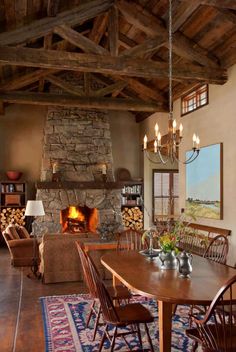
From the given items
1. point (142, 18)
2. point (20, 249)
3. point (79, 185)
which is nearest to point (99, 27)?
point (142, 18)

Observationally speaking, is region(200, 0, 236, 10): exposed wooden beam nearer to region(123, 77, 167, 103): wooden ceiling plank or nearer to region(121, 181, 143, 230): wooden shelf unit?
region(123, 77, 167, 103): wooden ceiling plank

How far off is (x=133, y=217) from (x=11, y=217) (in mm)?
3339

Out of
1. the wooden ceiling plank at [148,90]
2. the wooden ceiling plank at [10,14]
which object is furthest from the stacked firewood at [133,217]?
the wooden ceiling plank at [10,14]

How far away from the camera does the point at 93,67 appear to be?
543 centimetres

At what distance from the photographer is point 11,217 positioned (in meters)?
9.26

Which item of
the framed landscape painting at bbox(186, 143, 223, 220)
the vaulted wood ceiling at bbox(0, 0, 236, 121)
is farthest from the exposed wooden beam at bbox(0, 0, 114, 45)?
the framed landscape painting at bbox(186, 143, 223, 220)

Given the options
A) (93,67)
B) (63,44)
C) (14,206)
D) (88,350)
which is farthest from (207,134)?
(14,206)

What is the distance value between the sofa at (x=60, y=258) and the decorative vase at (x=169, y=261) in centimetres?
254

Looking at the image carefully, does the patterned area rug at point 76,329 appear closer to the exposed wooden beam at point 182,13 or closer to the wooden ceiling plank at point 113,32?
the wooden ceiling plank at point 113,32

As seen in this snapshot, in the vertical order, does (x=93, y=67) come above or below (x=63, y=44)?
below

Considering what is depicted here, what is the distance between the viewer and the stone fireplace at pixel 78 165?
9133 mm

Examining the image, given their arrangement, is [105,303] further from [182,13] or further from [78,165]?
[78,165]

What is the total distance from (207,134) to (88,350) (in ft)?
15.3

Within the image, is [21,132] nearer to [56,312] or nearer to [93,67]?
[93,67]
